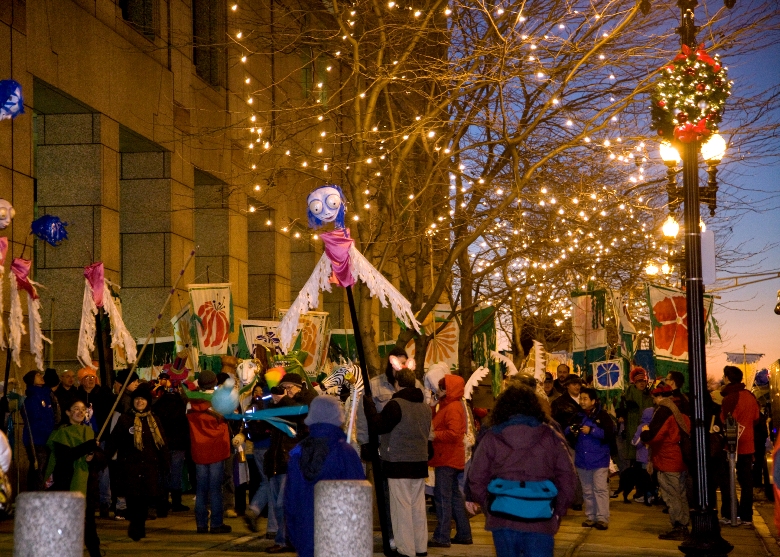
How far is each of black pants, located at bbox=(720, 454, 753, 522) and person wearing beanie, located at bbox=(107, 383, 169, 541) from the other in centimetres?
734

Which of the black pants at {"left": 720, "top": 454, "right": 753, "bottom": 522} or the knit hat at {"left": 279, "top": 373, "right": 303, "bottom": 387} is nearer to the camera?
the knit hat at {"left": 279, "top": 373, "right": 303, "bottom": 387}

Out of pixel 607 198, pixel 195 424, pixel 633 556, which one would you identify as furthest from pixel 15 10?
pixel 633 556

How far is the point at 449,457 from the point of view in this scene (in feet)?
39.1

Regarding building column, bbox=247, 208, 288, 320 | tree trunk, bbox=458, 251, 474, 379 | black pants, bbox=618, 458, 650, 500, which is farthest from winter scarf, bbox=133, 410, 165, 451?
building column, bbox=247, 208, 288, 320

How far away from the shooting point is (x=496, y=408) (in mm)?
7164

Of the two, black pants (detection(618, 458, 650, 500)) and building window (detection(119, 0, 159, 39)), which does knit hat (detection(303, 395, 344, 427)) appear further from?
building window (detection(119, 0, 159, 39))

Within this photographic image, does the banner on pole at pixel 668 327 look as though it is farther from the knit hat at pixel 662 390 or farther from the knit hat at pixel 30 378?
the knit hat at pixel 30 378

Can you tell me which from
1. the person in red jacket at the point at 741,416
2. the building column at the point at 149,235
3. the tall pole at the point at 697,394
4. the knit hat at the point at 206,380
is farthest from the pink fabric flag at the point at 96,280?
the person in red jacket at the point at 741,416

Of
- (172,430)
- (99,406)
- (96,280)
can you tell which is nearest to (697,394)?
(96,280)

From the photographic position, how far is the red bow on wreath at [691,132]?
1009 centimetres

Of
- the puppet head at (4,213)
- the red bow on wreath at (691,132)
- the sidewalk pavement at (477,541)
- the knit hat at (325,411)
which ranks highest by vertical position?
the red bow on wreath at (691,132)

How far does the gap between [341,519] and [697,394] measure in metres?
4.02

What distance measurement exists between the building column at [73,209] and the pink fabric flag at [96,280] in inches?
162

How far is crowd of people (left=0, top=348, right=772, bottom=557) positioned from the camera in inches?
277
